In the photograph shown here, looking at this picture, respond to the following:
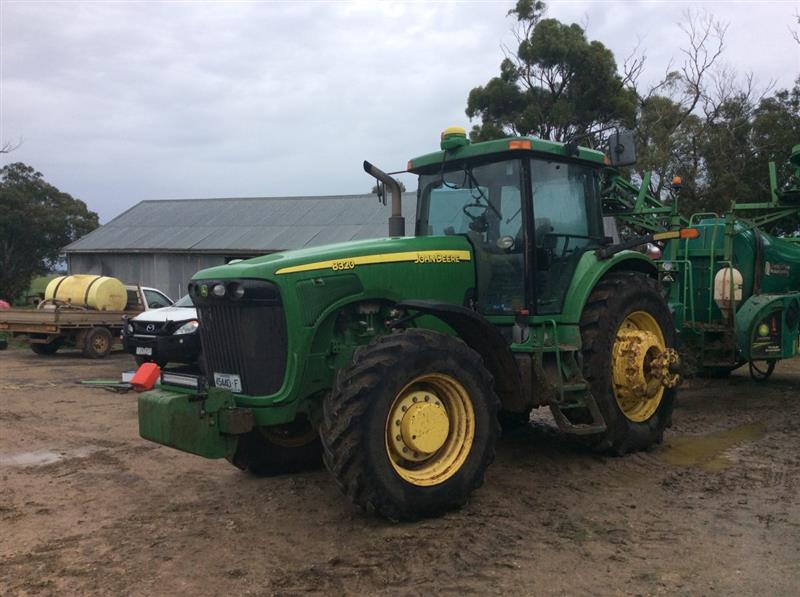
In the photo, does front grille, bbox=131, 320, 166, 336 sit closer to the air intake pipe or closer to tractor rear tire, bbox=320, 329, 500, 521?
the air intake pipe

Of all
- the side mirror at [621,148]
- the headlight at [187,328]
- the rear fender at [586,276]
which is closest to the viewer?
the rear fender at [586,276]

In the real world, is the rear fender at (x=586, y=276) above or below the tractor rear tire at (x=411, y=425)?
above

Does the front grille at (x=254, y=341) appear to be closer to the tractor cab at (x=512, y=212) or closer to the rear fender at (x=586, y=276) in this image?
the tractor cab at (x=512, y=212)

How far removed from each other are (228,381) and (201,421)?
434 mm

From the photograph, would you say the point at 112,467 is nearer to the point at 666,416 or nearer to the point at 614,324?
the point at 614,324

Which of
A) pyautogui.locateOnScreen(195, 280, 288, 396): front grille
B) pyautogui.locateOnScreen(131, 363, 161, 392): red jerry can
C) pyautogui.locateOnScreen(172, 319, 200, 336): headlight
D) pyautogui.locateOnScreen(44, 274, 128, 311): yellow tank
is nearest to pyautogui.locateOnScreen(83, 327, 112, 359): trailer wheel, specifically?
pyautogui.locateOnScreen(44, 274, 128, 311): yellow tank

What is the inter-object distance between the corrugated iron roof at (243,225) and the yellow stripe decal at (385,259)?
1770 centimetres

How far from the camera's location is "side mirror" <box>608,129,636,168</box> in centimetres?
591

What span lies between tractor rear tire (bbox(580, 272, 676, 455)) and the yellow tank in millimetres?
13633

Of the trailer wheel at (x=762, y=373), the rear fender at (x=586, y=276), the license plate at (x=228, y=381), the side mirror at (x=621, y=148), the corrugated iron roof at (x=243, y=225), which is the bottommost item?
the trailer wheel at (x=762, y=373)

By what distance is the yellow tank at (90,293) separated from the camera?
665 inches

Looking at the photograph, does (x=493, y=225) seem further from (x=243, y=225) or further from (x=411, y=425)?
(x=243, y=225)

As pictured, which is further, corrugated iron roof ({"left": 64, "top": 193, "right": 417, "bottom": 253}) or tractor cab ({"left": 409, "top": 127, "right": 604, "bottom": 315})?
corrugated iron roof ({"left": 64, "top": 193, "right": 417, "bottom": 253})

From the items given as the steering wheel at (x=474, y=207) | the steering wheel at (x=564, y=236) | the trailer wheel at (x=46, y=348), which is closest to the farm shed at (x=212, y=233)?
the trailer wheel at (x=46, y=348)
